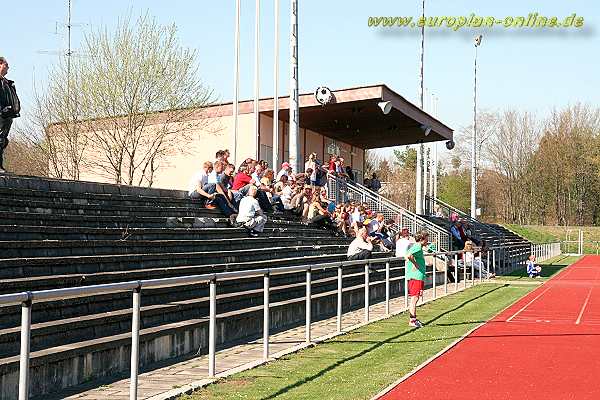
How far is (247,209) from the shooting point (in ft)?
64.8

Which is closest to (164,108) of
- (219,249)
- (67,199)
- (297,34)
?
(297,34)

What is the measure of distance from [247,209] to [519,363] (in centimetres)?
877

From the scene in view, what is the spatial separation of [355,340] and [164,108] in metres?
23.6

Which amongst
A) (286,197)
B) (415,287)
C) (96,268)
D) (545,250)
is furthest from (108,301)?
(545,250)

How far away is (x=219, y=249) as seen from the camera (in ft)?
57.3

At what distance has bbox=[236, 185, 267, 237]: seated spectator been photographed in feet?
64.6

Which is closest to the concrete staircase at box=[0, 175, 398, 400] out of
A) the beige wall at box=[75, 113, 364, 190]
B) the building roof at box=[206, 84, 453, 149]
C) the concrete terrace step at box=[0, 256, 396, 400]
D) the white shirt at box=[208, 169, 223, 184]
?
the concrete terrace step at box=[0, 256, 396, 400]

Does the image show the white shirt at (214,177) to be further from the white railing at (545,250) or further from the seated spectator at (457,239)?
the white railing at (545,250)

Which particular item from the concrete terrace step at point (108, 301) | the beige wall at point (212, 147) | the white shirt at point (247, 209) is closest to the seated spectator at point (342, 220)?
the beige wall at point (212, 147)

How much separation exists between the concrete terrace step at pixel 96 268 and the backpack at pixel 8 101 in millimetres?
2535

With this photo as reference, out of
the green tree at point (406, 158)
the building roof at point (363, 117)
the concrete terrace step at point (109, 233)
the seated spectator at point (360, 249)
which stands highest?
the green tree at point (406, 158)

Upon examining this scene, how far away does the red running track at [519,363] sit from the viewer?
32.4 ft

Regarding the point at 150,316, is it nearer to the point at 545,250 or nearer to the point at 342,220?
the point at 342,220

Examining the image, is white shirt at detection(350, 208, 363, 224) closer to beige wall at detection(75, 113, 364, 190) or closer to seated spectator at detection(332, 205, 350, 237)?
seated spectator at detection(332, 205, 350, 237)
